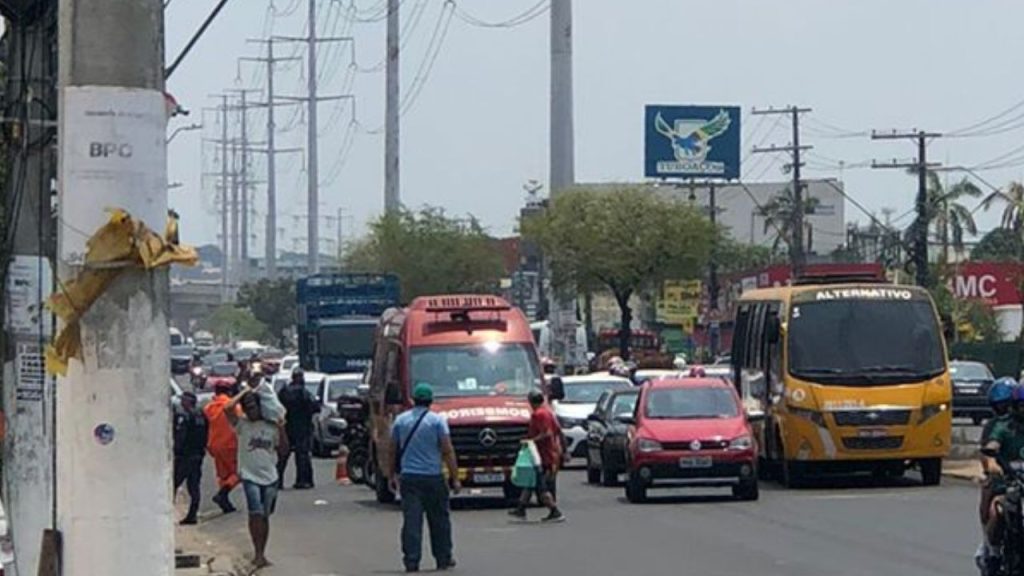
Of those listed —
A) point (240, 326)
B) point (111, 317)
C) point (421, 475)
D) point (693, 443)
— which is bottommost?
point (240, 326)

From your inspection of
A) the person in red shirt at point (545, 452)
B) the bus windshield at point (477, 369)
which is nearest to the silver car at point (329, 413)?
the bus windshield at point (477, 369)

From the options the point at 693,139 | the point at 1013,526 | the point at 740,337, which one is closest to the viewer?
the point at 1013,526

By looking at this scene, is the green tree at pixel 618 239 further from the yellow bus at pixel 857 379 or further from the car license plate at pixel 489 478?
the car license plate at pixel 489 478

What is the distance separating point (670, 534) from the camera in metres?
24.2

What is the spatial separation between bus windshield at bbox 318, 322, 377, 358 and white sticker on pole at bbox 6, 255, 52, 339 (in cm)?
4440

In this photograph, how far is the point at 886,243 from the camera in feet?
306

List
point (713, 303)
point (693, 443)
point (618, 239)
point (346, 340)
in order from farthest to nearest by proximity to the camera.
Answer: point (713, 303) < point (618, 239) < point (346, 340) < point (693, 443)

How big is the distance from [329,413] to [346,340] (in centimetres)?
1292

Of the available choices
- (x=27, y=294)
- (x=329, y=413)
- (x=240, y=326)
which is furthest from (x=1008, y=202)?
(x=240, y=326)

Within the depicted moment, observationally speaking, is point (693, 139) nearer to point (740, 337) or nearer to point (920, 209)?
point (920, 209)

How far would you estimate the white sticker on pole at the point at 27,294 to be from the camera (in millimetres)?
12664

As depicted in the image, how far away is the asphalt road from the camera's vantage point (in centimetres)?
2066

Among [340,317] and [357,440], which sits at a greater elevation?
[340,317]

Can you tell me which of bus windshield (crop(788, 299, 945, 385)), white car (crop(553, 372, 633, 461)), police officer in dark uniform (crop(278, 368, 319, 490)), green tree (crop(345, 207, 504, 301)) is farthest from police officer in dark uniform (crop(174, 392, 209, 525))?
green tree (crop(345, 207, 504, 301))
